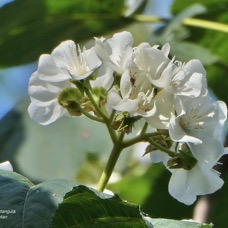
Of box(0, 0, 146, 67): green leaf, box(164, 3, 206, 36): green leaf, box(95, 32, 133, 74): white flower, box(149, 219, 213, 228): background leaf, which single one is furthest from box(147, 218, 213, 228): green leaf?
box(0, 0, 146, 67): green leaf

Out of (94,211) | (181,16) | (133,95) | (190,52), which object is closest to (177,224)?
(94,211)

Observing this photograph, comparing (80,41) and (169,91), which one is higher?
(169,91)

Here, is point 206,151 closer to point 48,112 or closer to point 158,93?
point 158,93

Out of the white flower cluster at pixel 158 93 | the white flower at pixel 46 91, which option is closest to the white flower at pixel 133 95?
the white flower cluster at pixel 158 93

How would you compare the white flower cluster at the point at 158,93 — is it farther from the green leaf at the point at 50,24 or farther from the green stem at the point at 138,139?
the green leaf at the point at 50,24

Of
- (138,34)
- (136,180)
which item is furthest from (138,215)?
(138,34)

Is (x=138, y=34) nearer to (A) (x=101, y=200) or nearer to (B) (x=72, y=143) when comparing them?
(B) (x=72, y=143)

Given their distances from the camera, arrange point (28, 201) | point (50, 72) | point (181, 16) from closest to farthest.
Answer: point (28, 201) < point (50, 72) < point (181, 16)

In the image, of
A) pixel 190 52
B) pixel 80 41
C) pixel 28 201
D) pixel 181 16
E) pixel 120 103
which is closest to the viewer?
pixel 28 201
